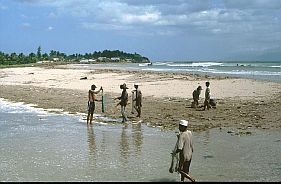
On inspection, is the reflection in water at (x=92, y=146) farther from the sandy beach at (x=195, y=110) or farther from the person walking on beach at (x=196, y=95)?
the person walking on beach at (x=196, y=95)

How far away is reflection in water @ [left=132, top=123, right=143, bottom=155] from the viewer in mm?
12408

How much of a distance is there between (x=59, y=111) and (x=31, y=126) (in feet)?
16.6

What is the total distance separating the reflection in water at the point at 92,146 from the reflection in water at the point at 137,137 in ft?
4.27

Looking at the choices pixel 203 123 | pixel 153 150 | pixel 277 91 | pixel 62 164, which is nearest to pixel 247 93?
A: pixel 277 91

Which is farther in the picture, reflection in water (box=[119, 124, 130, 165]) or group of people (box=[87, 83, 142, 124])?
group of people (box=[87, 83, 142, 124])

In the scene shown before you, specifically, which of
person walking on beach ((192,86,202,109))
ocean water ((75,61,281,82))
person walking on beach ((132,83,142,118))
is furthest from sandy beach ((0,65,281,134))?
ocean water ((75,61,281,82))

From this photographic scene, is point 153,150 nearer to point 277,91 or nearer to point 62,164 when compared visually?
point 62,164

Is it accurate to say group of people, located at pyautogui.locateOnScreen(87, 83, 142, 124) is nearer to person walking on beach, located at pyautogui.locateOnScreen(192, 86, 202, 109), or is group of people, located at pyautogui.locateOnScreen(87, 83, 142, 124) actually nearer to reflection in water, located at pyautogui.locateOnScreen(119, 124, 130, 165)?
reflection in water, located at pyautogui.locateOnScreen(119, 124, 130, 165)

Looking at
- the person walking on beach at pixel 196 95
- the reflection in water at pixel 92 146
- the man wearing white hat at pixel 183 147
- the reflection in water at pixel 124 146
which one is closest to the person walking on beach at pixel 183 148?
the man wearing white hat at pixel 183 147

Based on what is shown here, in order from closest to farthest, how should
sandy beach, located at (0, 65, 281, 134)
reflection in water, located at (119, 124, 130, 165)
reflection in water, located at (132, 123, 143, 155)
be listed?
reflection in water, located at (119, 124, 130, 165), reflection in water, located at (132, 123, 143, 155), sandy beach, located at (0, 65, 281, 134)

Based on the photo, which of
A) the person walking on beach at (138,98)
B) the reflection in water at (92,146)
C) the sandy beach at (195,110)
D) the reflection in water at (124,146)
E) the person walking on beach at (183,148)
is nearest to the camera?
the person walking on beach at (183,148)

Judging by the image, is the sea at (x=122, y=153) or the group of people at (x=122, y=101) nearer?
the sea at (x=122, y=153)

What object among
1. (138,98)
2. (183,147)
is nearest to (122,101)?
(138,98)

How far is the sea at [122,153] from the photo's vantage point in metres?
9.55
